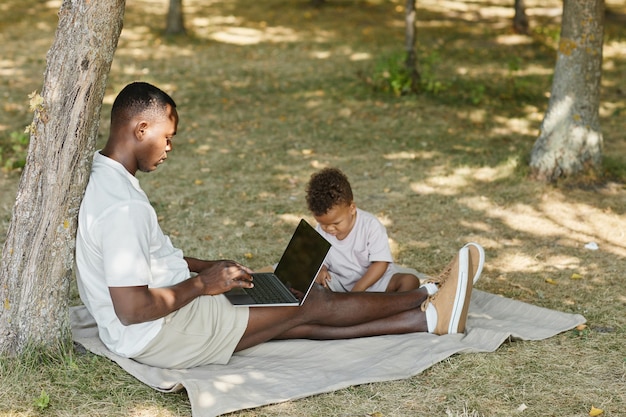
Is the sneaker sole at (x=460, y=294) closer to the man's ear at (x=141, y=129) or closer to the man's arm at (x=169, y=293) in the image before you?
the man's arm at (x=169, y=293)

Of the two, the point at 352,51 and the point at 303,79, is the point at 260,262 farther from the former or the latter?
the point at 352,51

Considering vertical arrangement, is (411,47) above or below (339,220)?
above

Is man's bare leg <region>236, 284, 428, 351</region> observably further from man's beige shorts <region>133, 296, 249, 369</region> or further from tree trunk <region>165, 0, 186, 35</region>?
Answer: tree trunk <region>165, 0, 186, 35</region>

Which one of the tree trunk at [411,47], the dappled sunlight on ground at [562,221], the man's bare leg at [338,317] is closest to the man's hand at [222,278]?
the man's bare leg at [338,317]

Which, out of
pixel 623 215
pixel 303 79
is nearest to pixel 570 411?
pixel 623 215

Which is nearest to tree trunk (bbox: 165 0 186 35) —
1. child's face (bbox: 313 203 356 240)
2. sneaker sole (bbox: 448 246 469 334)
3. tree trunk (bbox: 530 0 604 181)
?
tree trunk (bbox: 530 0 604 181)

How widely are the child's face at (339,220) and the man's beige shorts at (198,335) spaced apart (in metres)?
0.92

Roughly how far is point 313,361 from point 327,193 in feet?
3.45

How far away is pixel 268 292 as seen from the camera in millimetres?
4484

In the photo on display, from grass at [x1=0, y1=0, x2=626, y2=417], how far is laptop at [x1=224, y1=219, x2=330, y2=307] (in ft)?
1.99

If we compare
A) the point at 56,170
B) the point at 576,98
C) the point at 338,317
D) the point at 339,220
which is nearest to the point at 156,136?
the point at 56,170

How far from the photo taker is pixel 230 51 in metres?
14.5

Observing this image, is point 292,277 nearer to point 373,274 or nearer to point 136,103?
point 373,274

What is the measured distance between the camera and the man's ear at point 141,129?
381 cm
